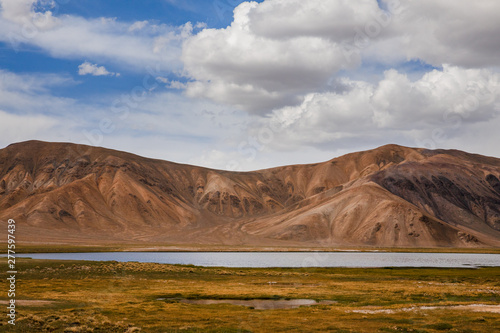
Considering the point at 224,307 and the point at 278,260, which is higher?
the point at 224,307

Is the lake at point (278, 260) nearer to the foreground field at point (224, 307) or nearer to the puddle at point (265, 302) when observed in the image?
the foreground field at point (224, 307)

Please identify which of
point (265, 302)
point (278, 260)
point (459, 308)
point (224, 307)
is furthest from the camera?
point (278, 260)

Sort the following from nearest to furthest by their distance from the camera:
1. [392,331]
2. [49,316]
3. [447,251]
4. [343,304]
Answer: [392,331], [49,316], [343,304], [447,251]

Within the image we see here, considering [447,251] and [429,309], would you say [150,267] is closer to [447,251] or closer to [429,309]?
[429,309]

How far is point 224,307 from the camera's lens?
37.7 metres

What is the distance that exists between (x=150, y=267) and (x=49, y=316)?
4393cm

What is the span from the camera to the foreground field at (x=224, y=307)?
2833 cm

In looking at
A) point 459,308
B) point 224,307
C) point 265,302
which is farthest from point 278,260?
point 459,308

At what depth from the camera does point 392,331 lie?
27266mm

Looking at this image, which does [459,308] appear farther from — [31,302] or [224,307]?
[31,302]

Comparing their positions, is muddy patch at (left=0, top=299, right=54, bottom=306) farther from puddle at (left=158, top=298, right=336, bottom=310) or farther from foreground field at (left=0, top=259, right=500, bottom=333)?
puddle at (left=158, top=298, right=336, bottom=310)

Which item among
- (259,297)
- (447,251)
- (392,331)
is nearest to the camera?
(392,331)

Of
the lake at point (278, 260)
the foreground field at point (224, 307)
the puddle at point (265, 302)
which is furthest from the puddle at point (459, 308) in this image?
the lake at point (278, 260)

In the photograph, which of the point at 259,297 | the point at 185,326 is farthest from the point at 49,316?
the point at 259,297
